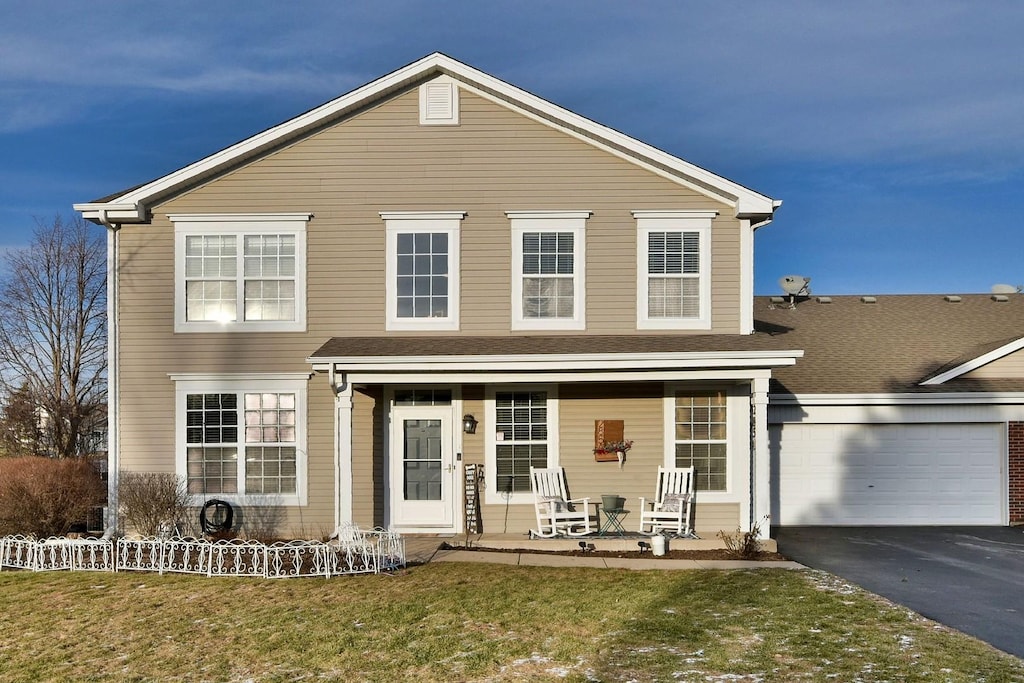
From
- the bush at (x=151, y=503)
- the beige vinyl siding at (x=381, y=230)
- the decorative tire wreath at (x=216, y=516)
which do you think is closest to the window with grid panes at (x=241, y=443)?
the decorative tire wreath at (x=216, y=516)

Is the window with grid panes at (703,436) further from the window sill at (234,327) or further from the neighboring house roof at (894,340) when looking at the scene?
the window sill at (234,327)

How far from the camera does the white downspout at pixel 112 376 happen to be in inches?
513

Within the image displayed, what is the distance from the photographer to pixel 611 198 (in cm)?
1338

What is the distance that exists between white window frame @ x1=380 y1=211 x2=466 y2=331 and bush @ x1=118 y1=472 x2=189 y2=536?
3.95 m

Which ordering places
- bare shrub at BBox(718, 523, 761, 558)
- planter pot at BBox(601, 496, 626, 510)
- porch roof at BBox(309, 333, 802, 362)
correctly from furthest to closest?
1. planter pot at BBox(601, 496, 626, 510)
2. porch roof at BBox(309, 333, 802, 362)
3. bare shrub at BBox(718, 523, 761, 558)

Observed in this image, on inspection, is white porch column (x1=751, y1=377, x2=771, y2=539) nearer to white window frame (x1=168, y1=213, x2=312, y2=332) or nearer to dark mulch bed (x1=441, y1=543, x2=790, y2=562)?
dark mulch bed (x1=441, y1=543, x2=790, y2=562)

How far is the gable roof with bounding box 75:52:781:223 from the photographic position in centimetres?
1305

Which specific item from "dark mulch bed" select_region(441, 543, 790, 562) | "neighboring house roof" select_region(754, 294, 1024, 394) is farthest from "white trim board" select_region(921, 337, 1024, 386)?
"dark mulch bed" select_region(441, 543, 790, 562)

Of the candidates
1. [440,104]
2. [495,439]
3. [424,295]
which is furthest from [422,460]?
Result: [440,104]

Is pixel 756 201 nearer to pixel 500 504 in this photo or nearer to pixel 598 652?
pixel 500 504

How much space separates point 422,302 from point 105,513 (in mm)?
5680

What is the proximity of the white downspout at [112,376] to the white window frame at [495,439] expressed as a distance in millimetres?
5490

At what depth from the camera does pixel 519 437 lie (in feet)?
43.9

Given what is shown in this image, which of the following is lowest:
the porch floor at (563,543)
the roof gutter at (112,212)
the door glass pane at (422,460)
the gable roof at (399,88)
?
Result: the porch floor at (563,543)
